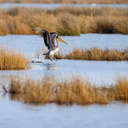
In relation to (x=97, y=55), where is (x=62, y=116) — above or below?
below

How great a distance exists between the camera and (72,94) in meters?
Result: 9.23

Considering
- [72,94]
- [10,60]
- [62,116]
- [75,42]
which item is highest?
[75,42]

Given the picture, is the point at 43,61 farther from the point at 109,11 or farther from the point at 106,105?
the point at 109,11

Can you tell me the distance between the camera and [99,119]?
8.26m

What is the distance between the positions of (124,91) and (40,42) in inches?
480

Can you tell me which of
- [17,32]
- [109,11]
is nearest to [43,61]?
[17,32]

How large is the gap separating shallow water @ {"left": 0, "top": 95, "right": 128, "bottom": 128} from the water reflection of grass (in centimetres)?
18

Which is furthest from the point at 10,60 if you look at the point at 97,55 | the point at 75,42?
the point at 75,42

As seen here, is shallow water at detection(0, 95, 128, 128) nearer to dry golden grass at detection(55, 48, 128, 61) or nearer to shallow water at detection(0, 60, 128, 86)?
shallow water at detection(0, 60, 128, 86)

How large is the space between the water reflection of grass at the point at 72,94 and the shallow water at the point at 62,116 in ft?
0.60

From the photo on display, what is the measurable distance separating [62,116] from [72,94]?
2.90ft

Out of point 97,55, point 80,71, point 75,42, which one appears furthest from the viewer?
point 75,42

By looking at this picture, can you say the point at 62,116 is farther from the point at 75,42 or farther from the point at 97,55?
the point at 75,42

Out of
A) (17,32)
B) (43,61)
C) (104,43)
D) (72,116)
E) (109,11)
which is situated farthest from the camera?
(109,11)
